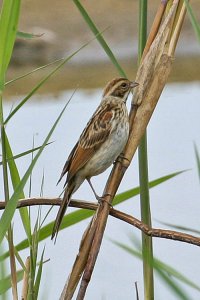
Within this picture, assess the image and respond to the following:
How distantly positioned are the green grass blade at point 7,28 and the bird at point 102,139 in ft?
2.49

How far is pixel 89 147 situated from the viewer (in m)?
4.32

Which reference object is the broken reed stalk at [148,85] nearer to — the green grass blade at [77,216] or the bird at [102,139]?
the green grass blade at [77,216]

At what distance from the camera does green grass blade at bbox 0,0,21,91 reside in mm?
3246

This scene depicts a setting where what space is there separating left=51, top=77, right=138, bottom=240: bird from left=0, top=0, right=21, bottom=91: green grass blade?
0.76m

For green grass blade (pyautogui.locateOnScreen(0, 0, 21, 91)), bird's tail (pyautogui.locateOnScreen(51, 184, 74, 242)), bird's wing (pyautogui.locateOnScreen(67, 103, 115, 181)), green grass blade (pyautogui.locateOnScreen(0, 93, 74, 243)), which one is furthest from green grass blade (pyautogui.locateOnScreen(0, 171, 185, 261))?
bird's wing (pyautogui.locateOnScreen(67, 103, 115, 181))

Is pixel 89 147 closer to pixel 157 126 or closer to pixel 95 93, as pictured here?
pixel 157 126

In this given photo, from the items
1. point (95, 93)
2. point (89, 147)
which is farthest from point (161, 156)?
point (89, 147)

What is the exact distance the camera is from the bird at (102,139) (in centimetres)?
410

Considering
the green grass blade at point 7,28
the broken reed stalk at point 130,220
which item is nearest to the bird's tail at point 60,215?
the broken reed stalk at point 130,220

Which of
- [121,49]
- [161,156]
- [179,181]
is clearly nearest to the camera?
[179,181]

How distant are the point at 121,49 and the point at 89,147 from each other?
8.98 meters

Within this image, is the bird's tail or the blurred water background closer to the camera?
the bird's tail

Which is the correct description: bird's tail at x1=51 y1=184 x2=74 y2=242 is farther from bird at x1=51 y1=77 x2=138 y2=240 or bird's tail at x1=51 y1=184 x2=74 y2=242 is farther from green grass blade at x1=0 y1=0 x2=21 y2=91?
green grass blade at x1=0 y1=0 x2=21 y2=91

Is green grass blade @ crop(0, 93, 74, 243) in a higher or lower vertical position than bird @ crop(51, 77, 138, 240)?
lower
